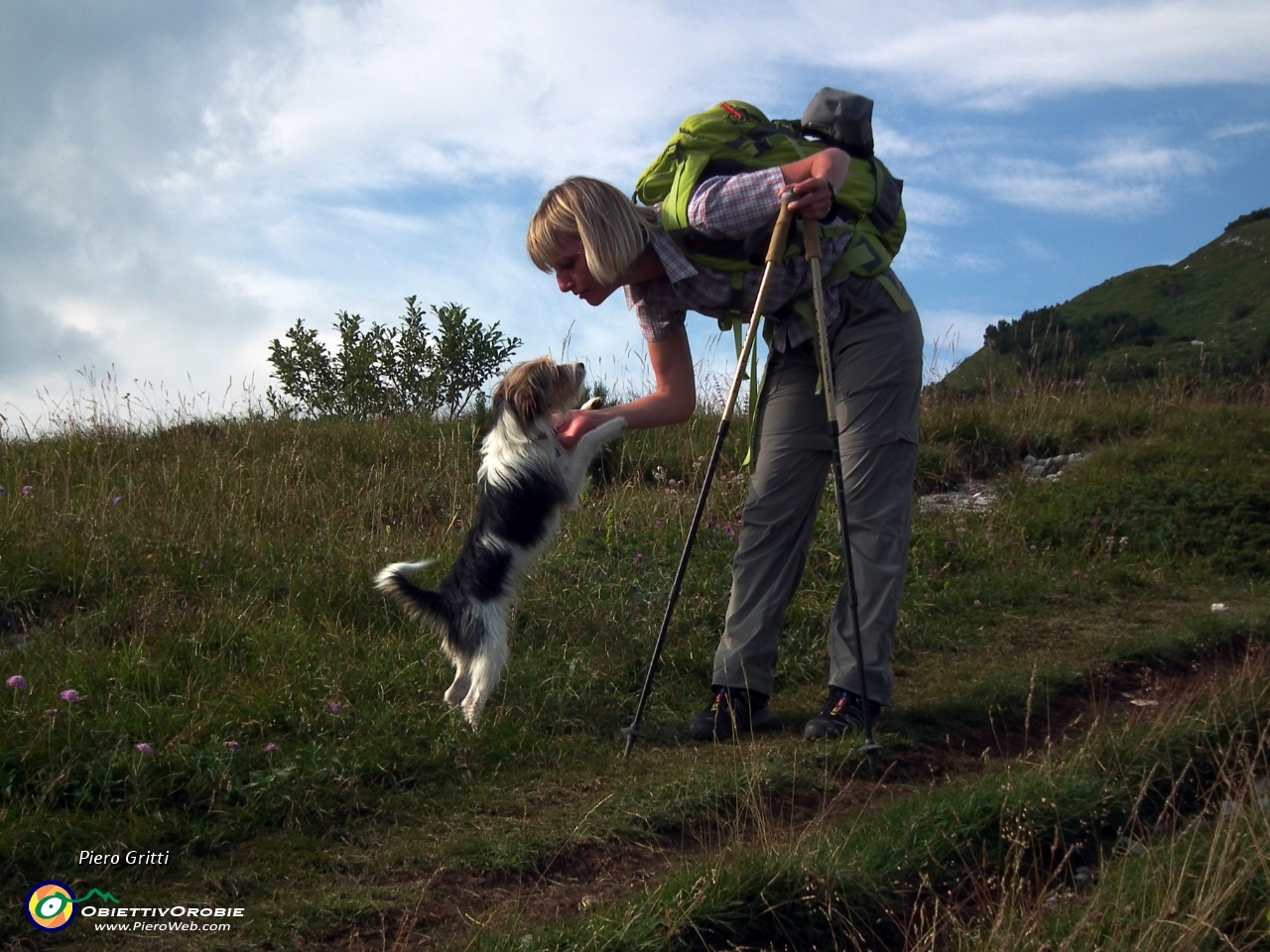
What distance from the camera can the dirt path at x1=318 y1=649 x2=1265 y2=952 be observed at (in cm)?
266

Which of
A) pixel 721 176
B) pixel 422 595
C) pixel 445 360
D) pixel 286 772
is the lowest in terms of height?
pixel 286 772

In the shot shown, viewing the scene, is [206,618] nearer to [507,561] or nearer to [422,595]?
[422,595]

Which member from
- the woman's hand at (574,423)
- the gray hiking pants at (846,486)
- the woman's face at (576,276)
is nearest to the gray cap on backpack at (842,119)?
Result: the gray hiking pants at (846,486)

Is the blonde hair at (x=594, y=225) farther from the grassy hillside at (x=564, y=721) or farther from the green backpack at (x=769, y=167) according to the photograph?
the grassy hillside at (x=564, y=721)

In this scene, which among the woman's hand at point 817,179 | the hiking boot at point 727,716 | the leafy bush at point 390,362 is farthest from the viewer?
the leafy bush at point 390,362

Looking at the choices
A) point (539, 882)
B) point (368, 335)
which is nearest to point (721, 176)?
point (539, 882)

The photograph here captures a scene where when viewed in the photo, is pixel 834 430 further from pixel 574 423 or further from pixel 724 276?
pixel 574 423

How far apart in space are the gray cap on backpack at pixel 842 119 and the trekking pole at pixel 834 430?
1.16 feet

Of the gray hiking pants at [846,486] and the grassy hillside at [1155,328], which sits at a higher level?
the grassy hillside at [1155,328]

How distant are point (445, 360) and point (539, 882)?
651 cm

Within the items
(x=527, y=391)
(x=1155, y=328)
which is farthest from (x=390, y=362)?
(x=1155, y=328)

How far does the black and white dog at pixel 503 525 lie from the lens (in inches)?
163

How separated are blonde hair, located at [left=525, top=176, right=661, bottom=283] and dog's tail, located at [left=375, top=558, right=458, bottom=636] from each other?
1.39 m

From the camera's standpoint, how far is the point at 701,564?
5684 mm
